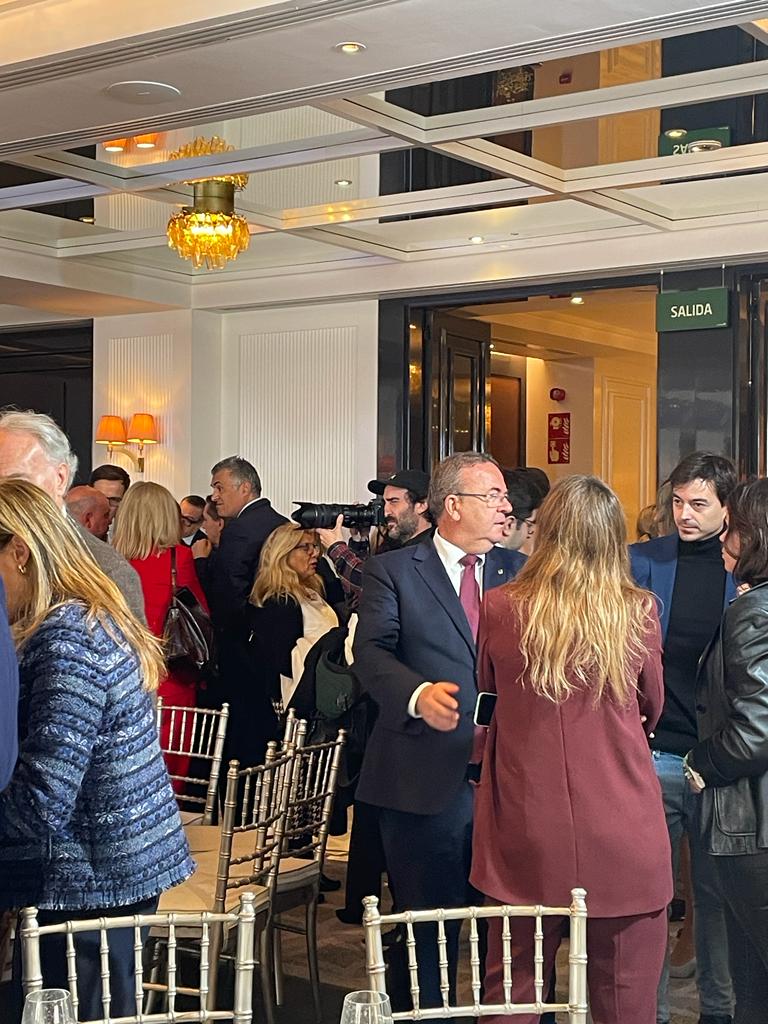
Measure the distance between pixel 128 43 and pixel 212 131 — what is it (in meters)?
2.37

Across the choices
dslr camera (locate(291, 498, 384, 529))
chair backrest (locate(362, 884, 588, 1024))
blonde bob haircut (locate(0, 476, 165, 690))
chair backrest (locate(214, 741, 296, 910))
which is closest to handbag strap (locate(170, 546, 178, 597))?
dslr camera (locate(291, 498, 384, 529))

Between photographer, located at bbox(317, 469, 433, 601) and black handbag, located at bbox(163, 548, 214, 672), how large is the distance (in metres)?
0.75

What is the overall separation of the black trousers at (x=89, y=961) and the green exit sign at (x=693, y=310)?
6.09m

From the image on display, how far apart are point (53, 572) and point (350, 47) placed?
2505 millimetres

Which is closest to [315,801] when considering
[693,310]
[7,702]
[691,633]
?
[691,633]

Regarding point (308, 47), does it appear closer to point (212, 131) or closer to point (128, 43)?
point (128, 43)

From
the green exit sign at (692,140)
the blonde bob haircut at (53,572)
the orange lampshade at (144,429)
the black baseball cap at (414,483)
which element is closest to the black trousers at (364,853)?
the black baseball cap at (414,483)

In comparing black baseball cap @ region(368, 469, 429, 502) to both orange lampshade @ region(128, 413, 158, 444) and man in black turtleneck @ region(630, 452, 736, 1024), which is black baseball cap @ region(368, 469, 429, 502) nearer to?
man in black turtleneck @ region(630, 452, 736, 1024)

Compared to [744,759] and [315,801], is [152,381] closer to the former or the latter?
[315,801]

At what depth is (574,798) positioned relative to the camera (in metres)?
3.23

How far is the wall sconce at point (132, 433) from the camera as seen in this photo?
10.2m

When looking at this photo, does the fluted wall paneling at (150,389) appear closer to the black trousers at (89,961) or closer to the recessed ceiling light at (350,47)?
the recessed ceiling light at (350,47)

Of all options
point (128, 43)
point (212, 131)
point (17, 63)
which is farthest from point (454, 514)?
point (212, 131)

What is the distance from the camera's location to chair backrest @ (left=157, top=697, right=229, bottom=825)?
471 cm
